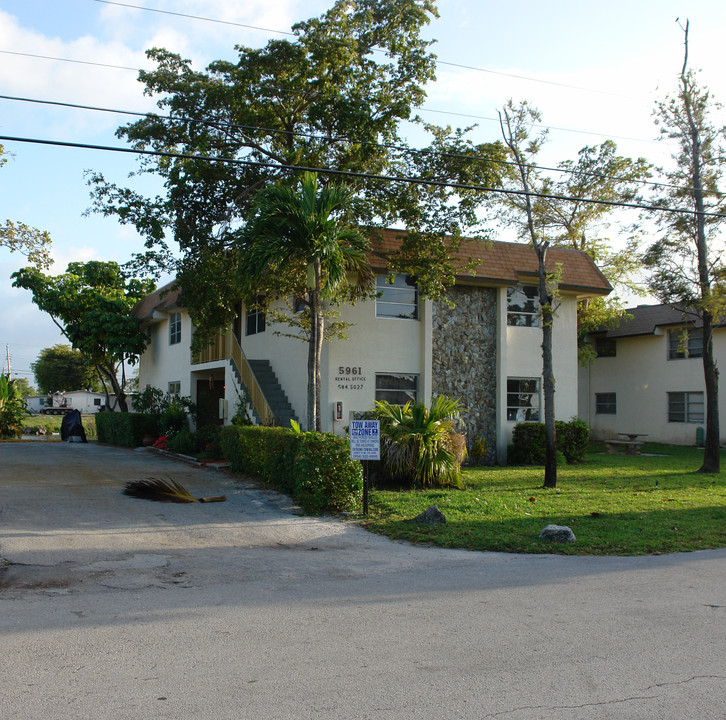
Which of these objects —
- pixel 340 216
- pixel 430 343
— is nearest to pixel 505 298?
pixel 430 343

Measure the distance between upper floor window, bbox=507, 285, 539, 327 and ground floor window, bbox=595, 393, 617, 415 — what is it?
12.3 meters

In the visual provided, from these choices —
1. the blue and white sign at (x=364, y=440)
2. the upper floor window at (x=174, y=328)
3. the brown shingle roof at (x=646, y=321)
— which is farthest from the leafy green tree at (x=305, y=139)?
the brown shingle roof at (x=646, y=321)

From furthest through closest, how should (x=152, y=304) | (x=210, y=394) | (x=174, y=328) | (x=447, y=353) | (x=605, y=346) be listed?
(x=605, y=346), (x=152, y=304), (x=174, y=328), (x=210, y=394), (x=447, y=353)

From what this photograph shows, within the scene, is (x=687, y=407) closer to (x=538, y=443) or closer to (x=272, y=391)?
(x=538, y=443)

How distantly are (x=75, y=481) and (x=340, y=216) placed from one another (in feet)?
27.2

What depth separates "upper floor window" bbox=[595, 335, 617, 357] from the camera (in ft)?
104

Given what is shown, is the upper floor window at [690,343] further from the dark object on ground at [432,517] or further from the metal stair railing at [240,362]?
the dark object on ground at [432,517]

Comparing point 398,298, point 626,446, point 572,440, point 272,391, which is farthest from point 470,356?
point 626,446

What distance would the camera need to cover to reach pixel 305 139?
17141 mm

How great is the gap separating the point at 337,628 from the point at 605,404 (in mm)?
28518

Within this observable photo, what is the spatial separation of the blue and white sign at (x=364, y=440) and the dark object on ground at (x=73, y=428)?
72.1 ft

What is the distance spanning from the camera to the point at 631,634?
230 inches

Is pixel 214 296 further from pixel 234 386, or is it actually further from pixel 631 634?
pixel 631 634

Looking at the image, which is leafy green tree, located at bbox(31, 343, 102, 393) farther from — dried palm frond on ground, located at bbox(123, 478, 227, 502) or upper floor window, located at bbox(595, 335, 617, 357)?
dried palm frond on ground, located at bbox(123, 478, 227, 502)
